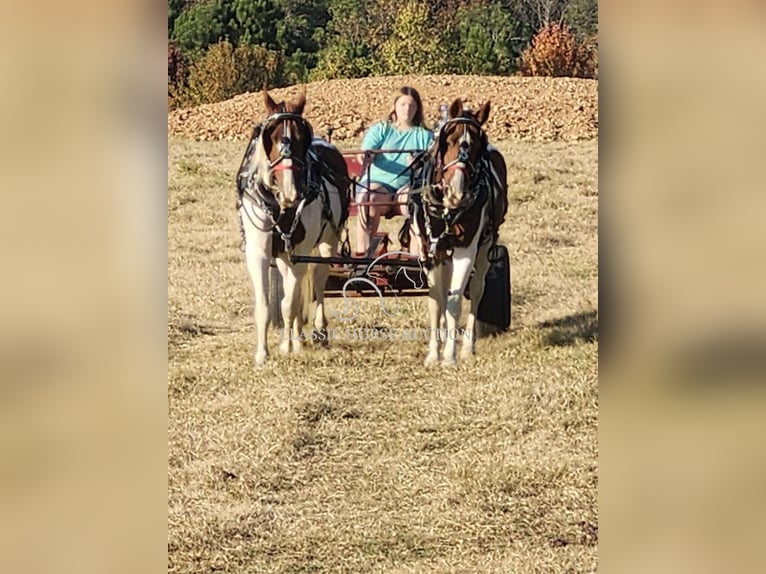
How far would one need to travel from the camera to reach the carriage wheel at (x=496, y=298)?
4.98 meters

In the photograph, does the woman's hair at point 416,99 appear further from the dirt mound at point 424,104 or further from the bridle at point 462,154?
the bridle at point 462,154

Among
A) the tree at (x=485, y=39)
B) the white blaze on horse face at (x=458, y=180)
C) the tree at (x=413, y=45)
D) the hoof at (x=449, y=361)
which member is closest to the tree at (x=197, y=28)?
the tree at (x=413, y=45)

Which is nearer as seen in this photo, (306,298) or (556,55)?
(556,55)

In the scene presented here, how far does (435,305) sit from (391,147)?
72 centimetres

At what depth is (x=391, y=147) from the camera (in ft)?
16.3

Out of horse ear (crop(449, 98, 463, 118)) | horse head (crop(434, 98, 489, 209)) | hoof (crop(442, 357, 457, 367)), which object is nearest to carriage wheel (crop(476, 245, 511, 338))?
hoof (crop(442, 357, 457, 367))

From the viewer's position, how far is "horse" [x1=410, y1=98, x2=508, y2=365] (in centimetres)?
480

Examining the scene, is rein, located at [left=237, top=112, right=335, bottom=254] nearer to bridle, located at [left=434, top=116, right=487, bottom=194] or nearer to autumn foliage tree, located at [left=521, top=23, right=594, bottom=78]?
bridle, located at [left=434, top=116, right=487, bottom=194]

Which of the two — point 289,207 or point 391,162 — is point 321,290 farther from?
point 391,162

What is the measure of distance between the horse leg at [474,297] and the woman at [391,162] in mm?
394

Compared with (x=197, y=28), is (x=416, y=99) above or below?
below

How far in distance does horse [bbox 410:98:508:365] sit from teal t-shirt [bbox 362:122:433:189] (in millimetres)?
98

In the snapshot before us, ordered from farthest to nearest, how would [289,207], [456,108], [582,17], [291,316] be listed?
[291,316]
[289,207]
[456,108]
[582,17]
